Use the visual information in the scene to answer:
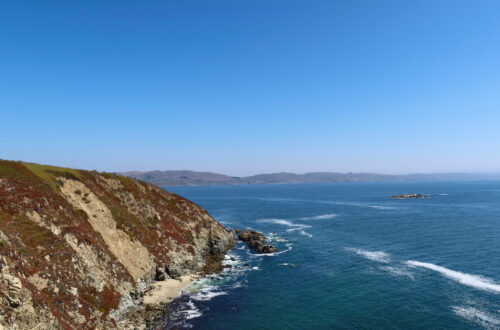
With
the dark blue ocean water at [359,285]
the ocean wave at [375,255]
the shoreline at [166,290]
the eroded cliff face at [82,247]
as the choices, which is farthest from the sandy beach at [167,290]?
the ocean wave at [375,255]

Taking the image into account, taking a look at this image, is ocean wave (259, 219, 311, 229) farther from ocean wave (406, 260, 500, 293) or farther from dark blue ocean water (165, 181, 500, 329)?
ocean wave (406, 260, 500, 293)

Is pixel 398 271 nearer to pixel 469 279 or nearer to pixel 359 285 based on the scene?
pixel 469 279

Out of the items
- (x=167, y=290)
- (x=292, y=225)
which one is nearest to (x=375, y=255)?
(x=292, y=225)

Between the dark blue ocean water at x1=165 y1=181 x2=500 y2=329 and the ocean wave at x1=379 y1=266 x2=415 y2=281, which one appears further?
the ocean wave at x1=379 y1=266 x2=415 y2=281

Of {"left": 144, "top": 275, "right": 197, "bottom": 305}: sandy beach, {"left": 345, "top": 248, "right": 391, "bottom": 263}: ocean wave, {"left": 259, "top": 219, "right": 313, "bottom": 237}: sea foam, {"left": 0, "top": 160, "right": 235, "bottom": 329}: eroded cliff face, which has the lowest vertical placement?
{"left": 144, "top": 275, "right": 197, "bottom": 305}: sandy beach

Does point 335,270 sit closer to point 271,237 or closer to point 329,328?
point 329,328

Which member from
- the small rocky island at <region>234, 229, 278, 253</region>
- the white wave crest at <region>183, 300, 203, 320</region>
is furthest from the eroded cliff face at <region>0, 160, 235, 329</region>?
the small rocky island at <region>234, 229, 278, 253</region>

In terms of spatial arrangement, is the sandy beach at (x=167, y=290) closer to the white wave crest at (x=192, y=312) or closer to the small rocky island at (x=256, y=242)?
the white wave crest at (x=192, y=312)
